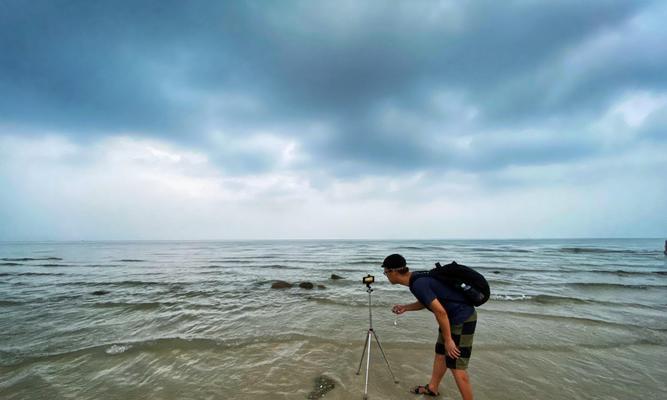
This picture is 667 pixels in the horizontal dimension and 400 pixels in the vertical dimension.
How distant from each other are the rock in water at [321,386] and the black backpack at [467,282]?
9.97ft

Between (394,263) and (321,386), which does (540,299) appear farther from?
(394,263)

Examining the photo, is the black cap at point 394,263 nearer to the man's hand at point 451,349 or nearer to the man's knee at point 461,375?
the man's hand at point 451,349

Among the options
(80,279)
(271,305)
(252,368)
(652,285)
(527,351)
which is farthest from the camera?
(80,279)

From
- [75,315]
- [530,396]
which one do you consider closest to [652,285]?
[530,396]

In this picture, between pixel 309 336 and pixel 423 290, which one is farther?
pixel 309 336

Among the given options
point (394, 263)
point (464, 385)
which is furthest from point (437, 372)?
point (394, 263)

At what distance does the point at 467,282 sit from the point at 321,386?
11.2 feet

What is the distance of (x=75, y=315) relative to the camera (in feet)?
31.2

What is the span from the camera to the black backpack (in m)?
3.50

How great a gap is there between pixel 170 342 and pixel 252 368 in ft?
10.2

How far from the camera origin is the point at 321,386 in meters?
4.72

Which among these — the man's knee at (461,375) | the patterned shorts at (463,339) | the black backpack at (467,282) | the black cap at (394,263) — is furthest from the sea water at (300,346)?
the black cap at (394,263)

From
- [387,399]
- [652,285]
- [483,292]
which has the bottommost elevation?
[652,285]

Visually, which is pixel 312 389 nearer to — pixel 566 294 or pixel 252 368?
pixel 252 368
